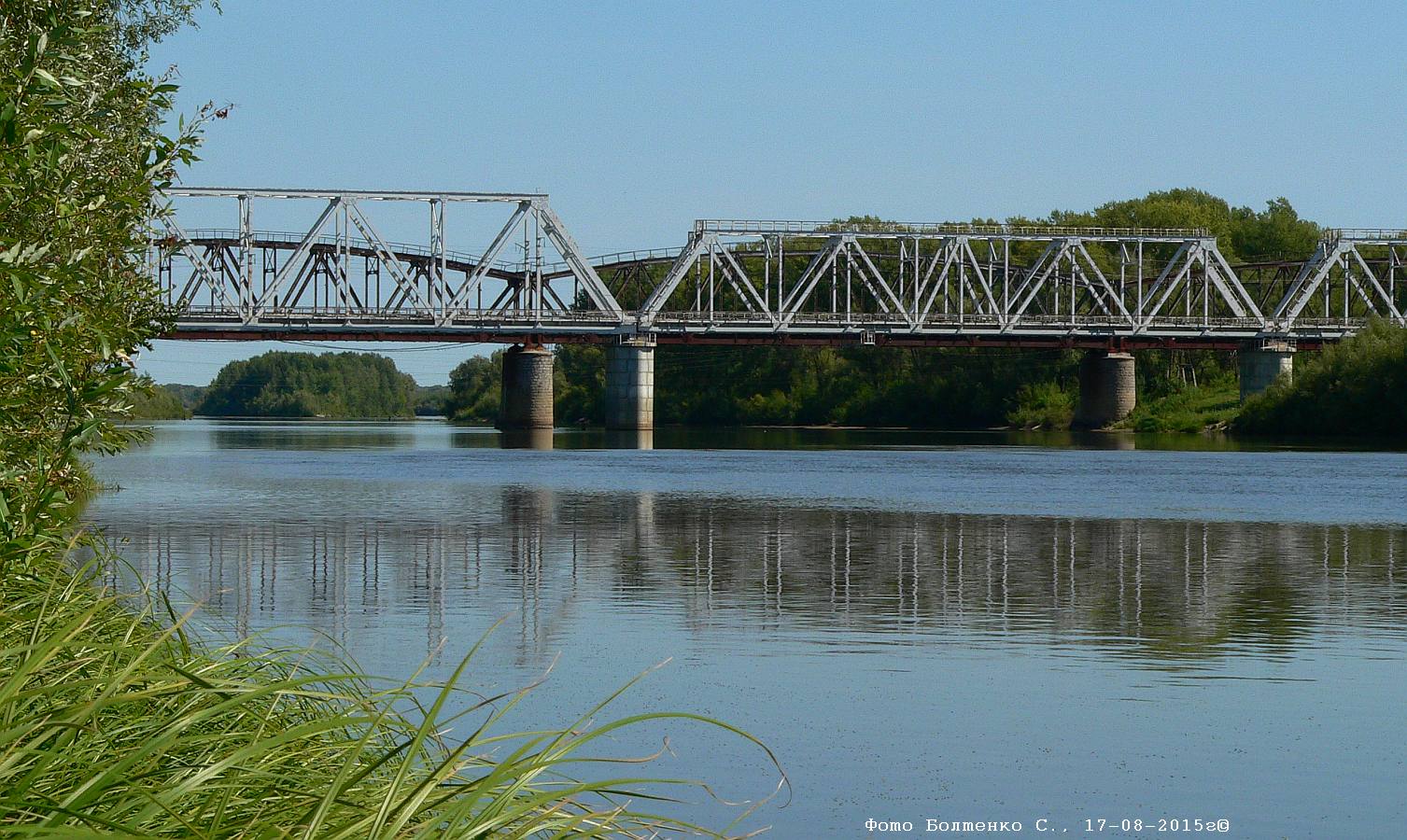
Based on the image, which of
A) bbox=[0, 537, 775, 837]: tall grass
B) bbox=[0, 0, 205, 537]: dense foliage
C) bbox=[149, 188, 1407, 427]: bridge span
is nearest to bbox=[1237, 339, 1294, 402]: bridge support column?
bbox=[149, 188, 1407, 427]: bridge span

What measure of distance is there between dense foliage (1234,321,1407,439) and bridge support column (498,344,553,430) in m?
49.9

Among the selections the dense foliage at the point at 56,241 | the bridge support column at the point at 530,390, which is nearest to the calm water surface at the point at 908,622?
the dense foliage at the point at 56,241

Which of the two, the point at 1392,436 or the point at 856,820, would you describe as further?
the point at 1392,436

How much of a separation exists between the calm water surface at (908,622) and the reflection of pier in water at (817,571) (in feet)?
0.36

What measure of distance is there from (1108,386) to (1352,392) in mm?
35146

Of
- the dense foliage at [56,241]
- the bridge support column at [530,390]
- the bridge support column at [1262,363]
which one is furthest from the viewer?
the bridge support column at [1262,363]

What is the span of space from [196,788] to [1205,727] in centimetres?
1053

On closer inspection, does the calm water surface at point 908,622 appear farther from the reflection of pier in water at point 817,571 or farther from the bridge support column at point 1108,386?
the bridge support column at point 1108,386

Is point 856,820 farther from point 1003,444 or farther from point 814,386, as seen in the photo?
point 814,386

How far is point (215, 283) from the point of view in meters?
124

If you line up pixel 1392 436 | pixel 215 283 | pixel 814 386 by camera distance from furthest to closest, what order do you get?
pixel 814 386
pixel 215 283
pixel 1392 436

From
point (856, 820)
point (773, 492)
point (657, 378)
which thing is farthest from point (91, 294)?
point (657, 378)

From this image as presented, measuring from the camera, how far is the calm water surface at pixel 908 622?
42.9ft

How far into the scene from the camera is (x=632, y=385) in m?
130
